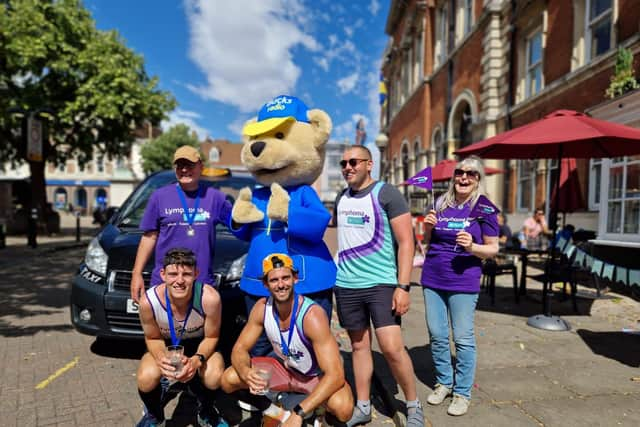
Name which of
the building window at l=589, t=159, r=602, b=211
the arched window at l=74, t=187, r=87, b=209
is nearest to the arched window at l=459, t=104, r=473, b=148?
A: the building window at l=589, t=159, r=602, b=211

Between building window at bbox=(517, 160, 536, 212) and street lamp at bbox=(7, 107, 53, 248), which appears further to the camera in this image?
street lamp at bbox=(7, 107, 53, 248)

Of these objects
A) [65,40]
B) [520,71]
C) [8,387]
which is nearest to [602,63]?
[520,71]

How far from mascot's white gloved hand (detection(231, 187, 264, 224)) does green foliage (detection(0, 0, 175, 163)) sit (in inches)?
578

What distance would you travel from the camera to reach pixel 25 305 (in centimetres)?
572

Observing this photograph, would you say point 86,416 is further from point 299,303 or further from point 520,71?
point 520,71

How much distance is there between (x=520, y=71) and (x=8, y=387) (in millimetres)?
13584

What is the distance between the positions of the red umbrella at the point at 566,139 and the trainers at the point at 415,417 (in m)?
3.35

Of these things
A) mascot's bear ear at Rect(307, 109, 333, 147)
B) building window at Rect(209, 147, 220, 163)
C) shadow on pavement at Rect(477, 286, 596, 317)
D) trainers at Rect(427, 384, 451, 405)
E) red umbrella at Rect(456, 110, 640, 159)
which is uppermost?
building window at Rect(209, 147, 220, 163)

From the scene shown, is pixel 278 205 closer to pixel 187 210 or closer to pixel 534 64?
pixel 187 210

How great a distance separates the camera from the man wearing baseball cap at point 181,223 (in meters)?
3.01

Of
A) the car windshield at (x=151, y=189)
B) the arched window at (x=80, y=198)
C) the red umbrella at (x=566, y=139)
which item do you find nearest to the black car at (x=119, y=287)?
the car windshield at (x=151, y=189)

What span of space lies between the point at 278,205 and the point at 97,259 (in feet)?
7.42

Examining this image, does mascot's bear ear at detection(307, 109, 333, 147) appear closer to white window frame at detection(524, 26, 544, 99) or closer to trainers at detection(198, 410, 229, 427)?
trainers at detection(198, 410, 229, 427)

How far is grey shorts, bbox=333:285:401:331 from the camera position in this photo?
257cm
